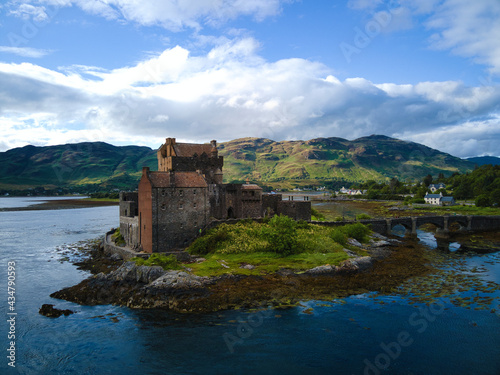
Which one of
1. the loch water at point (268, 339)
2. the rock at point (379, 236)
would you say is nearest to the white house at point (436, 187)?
the rock at point (379, 236)

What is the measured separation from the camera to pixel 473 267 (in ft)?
179

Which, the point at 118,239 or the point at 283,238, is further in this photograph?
the point at 118,239

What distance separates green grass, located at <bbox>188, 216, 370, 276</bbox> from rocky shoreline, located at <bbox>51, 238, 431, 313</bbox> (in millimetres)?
2359

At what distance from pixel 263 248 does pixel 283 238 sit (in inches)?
140

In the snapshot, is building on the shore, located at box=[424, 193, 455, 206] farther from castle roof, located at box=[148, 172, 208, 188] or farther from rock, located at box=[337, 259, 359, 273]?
castle roof, located at box=[148, 172, 208, 188]

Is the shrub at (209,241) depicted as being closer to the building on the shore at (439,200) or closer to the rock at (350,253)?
the rock at (350,253)

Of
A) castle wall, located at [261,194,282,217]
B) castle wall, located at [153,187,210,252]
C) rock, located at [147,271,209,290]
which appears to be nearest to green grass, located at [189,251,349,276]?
rock, located at [147,271,209,290]

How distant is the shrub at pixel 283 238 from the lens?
52.5m

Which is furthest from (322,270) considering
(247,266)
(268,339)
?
(268,339)

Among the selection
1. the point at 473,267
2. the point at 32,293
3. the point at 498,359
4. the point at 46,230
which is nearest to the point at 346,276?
the point at 498,359

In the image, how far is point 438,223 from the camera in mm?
88188

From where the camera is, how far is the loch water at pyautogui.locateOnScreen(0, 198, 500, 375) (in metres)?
26.3

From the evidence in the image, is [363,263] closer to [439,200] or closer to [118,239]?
[118,239]

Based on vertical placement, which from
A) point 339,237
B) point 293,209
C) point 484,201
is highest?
point 293,209
